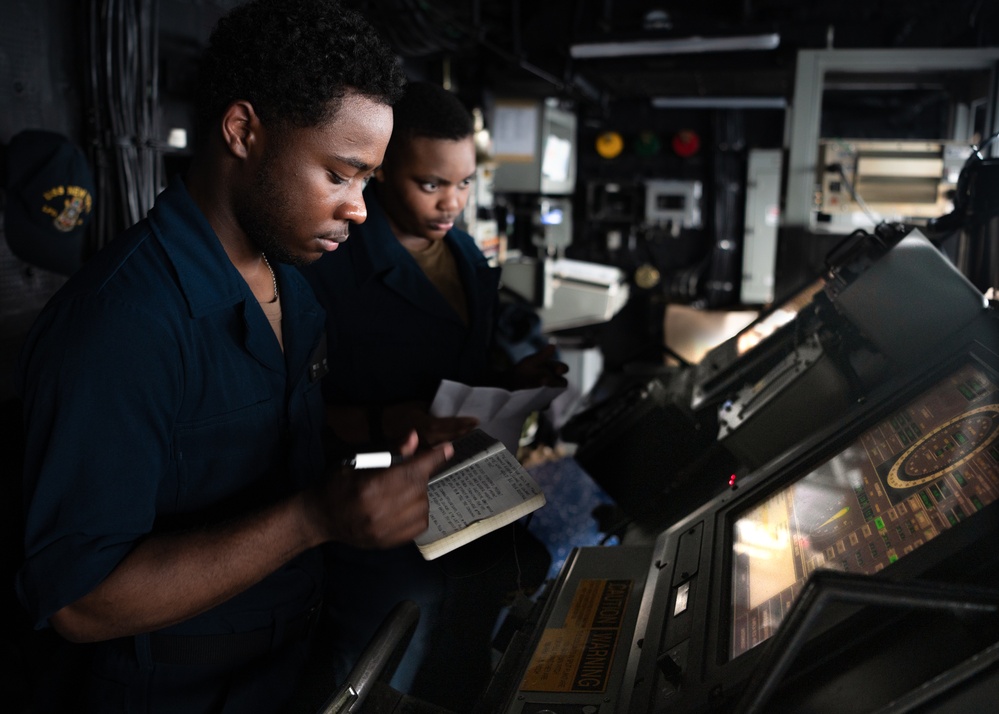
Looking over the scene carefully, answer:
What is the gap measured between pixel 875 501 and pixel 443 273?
120 cm

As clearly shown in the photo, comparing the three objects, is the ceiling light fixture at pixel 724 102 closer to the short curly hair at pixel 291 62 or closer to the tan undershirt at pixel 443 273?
the tan undershirt at pixel 443 273

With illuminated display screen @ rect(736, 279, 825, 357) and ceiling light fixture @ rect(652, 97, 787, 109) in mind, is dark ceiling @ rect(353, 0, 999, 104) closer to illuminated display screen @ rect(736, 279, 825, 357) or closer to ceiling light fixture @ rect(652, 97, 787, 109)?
ceiling light fixture @ rect(652, 97, 787, 109)

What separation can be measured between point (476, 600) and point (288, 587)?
0.30 metres

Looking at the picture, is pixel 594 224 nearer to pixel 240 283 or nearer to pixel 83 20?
pixel 83 20

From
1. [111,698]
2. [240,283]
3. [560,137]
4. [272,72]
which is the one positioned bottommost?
Answer: [111,698]

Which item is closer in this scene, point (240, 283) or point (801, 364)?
point (240, 283)

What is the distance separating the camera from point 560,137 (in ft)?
19.0

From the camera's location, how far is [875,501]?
34.8 inches

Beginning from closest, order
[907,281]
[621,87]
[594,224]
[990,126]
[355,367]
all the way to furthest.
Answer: [907,281], [355,367], [990,126], [621,87], [594,224]

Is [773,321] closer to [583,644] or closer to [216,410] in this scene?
[583,644]

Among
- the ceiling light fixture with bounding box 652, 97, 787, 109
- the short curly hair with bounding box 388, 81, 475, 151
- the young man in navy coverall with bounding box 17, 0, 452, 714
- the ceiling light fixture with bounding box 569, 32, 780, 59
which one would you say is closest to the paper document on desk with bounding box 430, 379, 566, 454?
the young man in navy coverall with bounding box 17, 0, 452, 714

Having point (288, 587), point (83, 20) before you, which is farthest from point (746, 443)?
point (83, 20)

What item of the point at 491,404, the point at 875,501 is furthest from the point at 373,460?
the point at 875,501

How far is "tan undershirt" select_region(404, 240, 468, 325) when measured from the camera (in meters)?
1.83
